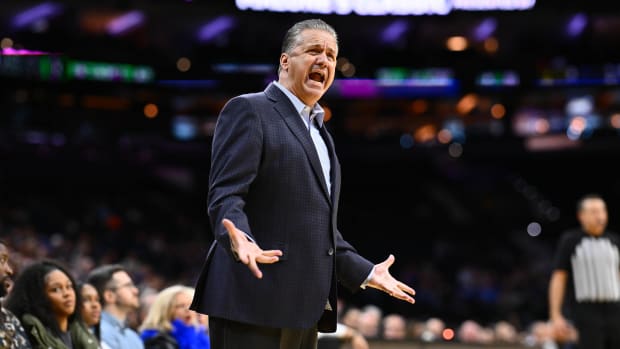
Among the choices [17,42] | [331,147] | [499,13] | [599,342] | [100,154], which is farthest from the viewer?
[499,13]

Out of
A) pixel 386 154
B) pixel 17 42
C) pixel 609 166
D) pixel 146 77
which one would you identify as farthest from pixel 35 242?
pixel 609 166

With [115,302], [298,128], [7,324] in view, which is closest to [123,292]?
[115,302]

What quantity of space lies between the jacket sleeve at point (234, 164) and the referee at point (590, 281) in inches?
195

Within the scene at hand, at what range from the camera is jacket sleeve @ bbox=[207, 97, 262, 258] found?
2.70 m

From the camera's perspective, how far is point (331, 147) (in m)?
3.13

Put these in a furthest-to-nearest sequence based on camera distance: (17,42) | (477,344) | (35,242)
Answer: (17,42) → (35,242) → (477,344)

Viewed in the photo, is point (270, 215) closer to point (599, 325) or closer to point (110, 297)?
point (110, 297)

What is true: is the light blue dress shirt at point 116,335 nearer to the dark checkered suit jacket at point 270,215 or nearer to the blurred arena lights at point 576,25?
the dark checkered suit jacket at point 270,215

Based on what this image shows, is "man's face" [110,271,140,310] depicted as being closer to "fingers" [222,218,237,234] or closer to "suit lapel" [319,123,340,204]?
"suit lapel" [319,123,340,204]

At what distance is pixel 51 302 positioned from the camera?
5.15 meters

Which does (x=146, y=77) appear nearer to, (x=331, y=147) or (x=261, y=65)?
(x=261, y=65)

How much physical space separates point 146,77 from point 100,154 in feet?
6.66

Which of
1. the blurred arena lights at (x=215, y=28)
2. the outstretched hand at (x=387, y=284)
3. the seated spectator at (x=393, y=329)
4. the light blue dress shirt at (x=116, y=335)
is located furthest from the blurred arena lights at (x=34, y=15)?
the outstretched hand at (x=387, y=284)

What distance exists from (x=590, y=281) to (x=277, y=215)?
5011 millimetres
